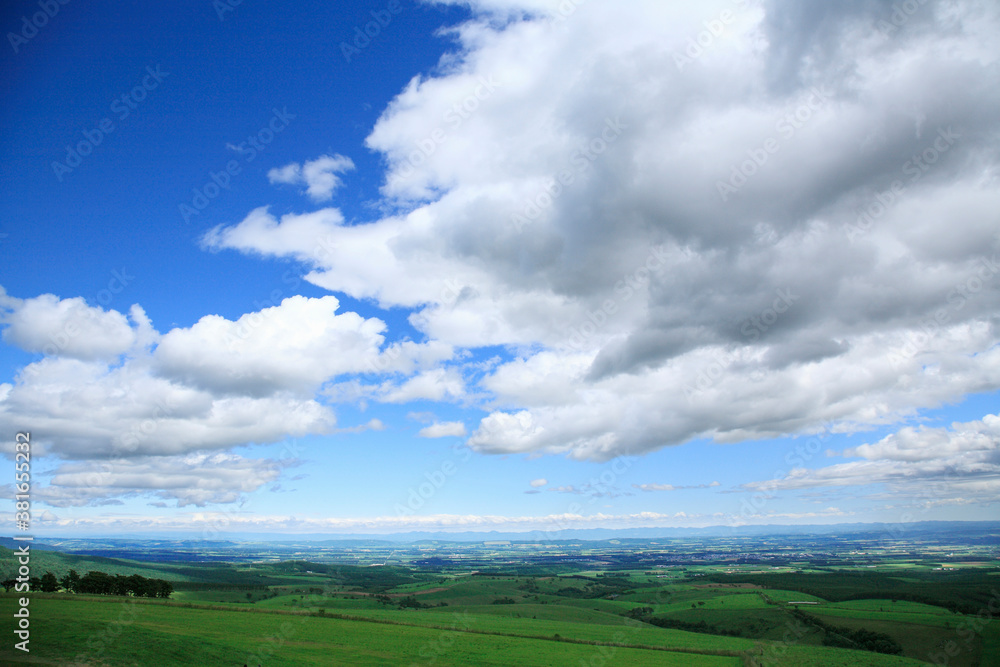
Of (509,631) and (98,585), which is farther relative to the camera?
(509,631)

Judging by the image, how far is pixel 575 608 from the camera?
160 meters

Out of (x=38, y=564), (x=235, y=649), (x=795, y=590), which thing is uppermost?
(x=235, y=649)

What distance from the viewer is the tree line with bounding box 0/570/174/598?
100m

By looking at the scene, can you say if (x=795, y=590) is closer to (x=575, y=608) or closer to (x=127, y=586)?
(x=575, y=608)

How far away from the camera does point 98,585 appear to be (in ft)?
348

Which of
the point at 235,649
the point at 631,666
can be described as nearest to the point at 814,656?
the point at 631,666

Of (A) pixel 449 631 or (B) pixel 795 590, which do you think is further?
(B) pixel 795 590

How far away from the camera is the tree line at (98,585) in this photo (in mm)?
100125

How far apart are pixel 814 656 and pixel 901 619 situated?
57482 millimetres

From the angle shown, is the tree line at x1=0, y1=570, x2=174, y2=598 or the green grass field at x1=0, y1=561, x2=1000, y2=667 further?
the tree line at x1=0, y1=570, x2=174, y2=598

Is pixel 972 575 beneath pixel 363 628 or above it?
beneath

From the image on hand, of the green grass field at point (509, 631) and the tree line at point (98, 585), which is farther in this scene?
the tree line at point (98, 585)

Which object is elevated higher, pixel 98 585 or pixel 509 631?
pixel 98 585

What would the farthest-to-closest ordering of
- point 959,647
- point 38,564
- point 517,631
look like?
point 38,564 → point 517,631 → point 959,647
